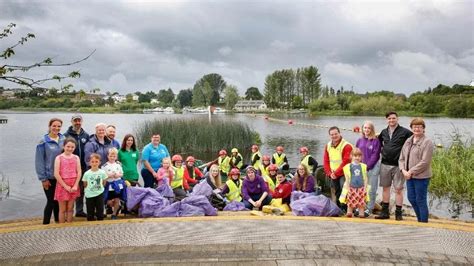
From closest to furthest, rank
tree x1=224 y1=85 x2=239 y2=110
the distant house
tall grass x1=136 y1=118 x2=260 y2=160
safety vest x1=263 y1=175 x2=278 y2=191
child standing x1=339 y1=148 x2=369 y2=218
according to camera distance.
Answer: child standing x1=339 y1=148 x2=369 y2=218 < safety vest x1=263 y1=175 x2=278 y2=191 < tall grass x1=136 y1=118 x2=260 y2=160 < tree x1=224 y1=85 x2=239 y2=110 < the distant house

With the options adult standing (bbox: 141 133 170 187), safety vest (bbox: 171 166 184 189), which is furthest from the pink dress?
safety vest (bbox: 171 166 184 189)

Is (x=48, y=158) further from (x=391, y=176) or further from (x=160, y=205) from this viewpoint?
(x=391, y=176)

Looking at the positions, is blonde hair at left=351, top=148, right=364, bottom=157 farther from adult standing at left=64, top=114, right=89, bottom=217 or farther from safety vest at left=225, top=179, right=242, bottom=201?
adult standing at left=64, top=114, right=89, bottom=217

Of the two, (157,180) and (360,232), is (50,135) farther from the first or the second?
(360,232)

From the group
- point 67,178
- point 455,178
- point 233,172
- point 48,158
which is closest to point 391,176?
point 233,172

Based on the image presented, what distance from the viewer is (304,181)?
295 inches

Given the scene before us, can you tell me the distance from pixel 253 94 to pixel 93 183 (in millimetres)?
130282

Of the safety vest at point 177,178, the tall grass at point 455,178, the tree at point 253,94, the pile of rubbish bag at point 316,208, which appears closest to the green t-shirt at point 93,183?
the safety vest at point 177,178

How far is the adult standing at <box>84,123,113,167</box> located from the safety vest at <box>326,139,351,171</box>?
3588 millimetres

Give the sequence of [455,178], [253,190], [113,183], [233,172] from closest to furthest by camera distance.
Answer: [113,183]
[253,190]
[233,172]
[455,178]

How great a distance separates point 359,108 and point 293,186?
68114mm

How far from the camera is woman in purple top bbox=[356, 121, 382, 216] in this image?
6105mm

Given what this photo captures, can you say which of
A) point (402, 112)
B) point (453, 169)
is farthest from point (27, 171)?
point (402, 112)

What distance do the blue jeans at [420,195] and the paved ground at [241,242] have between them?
0.53 m
